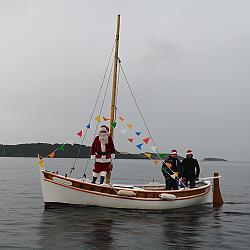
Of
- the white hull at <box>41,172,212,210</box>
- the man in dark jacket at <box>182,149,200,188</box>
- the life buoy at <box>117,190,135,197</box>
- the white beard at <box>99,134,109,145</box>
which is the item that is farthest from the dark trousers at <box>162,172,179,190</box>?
the white beard at <box>99,134,109,145</box>

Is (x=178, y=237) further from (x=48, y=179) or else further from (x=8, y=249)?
(x=48, y=179)

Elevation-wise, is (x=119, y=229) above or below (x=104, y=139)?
below

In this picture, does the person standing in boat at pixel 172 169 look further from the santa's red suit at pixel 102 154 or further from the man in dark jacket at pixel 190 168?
the santa's red suit at pixel 102 154

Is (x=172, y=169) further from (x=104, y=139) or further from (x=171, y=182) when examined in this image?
(x=104, y=139)

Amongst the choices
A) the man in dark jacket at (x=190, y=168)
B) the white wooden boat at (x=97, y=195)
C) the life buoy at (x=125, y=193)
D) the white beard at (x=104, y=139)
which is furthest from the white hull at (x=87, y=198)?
the man in dark jacket at (x=190, y=168)

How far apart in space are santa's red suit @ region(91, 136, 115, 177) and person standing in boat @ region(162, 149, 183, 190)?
2.53 meters

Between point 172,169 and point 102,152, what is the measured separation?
11.0 ft

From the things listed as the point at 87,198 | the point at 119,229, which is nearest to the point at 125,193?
the point at 87,198

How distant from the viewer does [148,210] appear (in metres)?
15.2

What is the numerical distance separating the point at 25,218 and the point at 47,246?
4.85m

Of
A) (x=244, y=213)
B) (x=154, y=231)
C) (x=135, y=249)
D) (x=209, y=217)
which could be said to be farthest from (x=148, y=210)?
(x=135, y=249)

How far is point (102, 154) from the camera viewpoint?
15.2 metres

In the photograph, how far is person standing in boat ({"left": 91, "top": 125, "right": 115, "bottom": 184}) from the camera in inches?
597

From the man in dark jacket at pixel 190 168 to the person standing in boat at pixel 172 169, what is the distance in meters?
0.70
